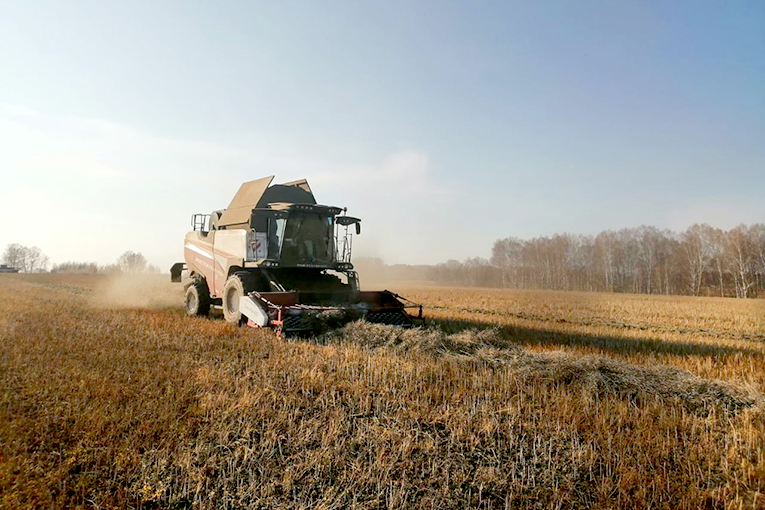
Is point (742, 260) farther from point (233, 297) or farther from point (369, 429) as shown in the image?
point (369, 429)

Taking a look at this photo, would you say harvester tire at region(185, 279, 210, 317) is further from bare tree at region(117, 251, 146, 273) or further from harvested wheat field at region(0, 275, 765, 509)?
bare tree at region(117, 251, 146, 273)

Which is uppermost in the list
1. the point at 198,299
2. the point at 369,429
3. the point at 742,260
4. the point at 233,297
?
the point at 742,260

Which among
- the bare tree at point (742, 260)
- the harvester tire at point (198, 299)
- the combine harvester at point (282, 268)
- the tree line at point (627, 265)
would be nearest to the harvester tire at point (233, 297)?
the combine harvester at point (282, 268)

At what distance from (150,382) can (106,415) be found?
107cm

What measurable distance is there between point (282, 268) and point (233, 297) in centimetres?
127

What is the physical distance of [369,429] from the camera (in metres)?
4.02

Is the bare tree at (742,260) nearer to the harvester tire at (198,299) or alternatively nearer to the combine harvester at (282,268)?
the combine harvester at (282,268)

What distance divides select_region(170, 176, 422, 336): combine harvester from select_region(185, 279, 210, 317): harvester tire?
25 millimetres

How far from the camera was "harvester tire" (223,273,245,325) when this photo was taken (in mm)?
10047

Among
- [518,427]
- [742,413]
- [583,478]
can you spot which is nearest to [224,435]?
[518,427]

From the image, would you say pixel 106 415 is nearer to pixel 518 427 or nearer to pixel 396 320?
pixel 518 427

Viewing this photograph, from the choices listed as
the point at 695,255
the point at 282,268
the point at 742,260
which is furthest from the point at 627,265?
the point at 282,268

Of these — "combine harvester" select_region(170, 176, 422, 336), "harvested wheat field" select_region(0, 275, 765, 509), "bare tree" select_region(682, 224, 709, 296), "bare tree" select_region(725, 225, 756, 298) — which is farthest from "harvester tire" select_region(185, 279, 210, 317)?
"bare tree" select_region(682, 224, 709, 296)

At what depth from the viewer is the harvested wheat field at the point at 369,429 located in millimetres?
3135
